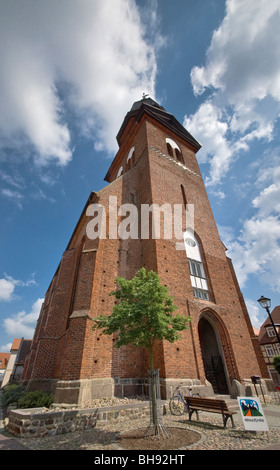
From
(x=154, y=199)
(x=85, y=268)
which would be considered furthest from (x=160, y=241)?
(x=85, y=268)

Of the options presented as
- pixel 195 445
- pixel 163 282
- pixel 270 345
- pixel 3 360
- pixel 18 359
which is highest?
pixel 3 360

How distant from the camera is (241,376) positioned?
10.5 metres

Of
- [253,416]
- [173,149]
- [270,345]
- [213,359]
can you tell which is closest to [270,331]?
[270,345]

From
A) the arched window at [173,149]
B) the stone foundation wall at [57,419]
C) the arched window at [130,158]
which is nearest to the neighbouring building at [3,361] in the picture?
the arched window at [130,158]

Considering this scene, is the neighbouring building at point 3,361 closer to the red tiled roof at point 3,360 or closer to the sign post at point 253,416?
the red tiled roof at point 3,360

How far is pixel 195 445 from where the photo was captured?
4410mm

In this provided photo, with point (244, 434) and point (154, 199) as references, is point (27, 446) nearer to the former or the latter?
point (244, 434)

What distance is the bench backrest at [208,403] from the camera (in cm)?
598

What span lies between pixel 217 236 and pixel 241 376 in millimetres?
8755

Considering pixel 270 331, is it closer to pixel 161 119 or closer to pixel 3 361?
pixel 161 119

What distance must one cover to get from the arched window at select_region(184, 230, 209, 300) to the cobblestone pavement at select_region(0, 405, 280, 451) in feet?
20.3

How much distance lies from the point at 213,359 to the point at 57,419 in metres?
9.17
